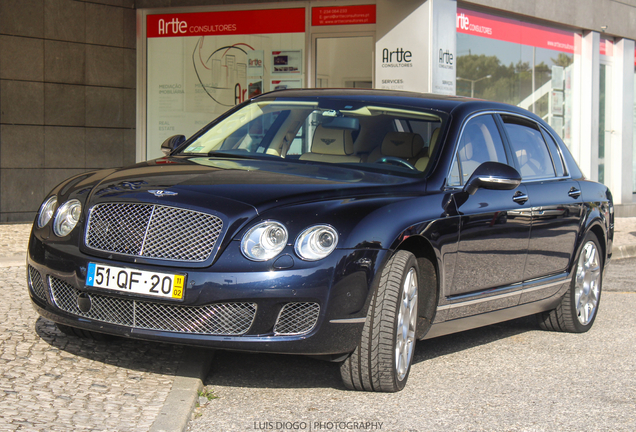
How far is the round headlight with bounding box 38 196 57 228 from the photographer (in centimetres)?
466

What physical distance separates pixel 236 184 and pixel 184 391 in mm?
1060

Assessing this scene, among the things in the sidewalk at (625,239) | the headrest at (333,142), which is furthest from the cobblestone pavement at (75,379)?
the sidewalk at (625,239)

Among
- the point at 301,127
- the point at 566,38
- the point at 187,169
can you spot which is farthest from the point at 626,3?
the point at 187,169

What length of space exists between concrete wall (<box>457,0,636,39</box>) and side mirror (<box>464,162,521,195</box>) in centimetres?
873

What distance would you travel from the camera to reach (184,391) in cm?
420

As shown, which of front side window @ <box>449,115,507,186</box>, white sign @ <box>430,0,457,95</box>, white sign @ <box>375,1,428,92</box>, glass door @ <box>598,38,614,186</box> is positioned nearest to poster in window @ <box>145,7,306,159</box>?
white sign @ <box>375,1,428,92</box>

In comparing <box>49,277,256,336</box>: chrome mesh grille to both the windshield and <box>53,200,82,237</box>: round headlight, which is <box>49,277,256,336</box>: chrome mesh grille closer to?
<box>53,200,82,237</box>: round headlight

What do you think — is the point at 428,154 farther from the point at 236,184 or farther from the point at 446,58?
the point at 446,58

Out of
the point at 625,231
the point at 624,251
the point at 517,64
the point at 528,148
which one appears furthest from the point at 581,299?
the point at 517,64

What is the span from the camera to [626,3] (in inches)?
700

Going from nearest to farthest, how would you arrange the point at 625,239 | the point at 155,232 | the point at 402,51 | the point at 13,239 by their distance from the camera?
the point at 155,232
the point at 13,239
the point at 402,51
the point at 625,239

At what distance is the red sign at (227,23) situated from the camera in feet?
43.1

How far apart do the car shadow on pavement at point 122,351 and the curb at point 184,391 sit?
0.23 feet

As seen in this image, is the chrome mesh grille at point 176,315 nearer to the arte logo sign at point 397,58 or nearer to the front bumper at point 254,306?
the front bumper at point 254,306
